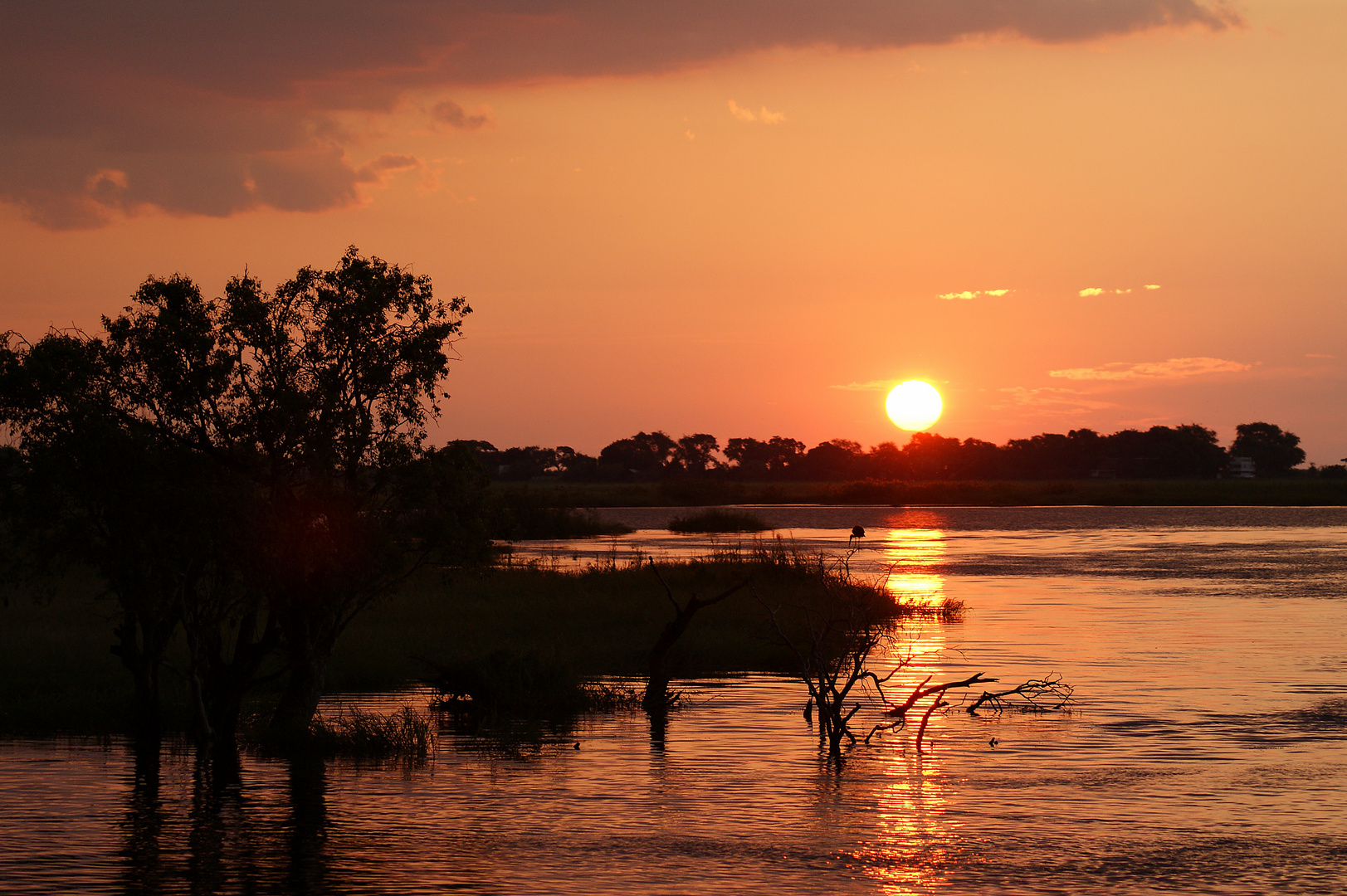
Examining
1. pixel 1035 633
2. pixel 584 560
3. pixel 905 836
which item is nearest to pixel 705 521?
pixel 584 560

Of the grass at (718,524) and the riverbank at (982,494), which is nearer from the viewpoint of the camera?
the grass at (718,524)

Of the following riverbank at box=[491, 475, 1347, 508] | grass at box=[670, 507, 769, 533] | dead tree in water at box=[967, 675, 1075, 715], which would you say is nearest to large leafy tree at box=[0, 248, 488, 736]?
dead tree in water at box=[967, 675, 1075, 715]

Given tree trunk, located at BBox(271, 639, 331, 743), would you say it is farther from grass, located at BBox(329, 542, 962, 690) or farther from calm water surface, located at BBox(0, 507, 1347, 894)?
grass, located at BBox(329, 542, 962, 690)

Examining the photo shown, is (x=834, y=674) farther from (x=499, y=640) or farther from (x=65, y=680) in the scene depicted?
(x=65, y=680)

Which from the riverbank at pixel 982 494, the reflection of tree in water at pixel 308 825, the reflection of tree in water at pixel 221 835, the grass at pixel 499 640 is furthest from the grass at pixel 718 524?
the reflection of tree in water at pixel 221 835

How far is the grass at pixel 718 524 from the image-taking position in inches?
3636

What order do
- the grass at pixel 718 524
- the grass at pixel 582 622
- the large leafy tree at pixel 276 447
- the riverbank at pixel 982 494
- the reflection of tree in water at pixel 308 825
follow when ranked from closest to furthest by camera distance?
the reflection of tree in water at pixel 308 825 → the large leafy tree at pixel 276 447 → the grass at pixel 582 622 → the grass at pixel 718 524 → the riverbank at pixel 982 494

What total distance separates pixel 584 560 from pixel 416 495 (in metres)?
37.0

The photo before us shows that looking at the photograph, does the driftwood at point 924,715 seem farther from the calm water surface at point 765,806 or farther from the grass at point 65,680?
the grass at point 65,680

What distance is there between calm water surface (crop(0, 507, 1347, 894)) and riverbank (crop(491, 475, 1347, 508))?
113007 mm

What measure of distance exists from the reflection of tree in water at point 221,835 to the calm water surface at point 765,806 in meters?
0.04

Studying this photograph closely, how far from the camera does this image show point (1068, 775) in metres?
19.6

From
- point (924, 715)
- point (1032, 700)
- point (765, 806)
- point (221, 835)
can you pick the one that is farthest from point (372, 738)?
point (1032, 700)

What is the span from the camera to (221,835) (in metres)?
16.7
